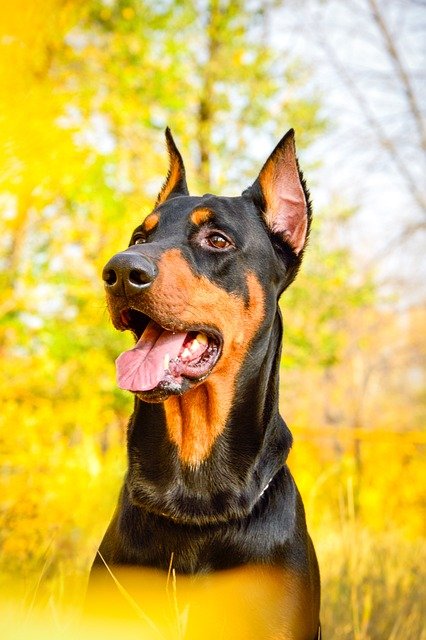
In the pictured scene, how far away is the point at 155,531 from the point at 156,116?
7206 millimetres

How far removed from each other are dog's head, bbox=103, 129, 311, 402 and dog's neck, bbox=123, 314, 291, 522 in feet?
0.34

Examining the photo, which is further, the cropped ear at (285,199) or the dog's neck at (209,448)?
the cropped ear at (285,199)

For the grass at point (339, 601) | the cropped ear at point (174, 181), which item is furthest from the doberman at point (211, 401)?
the cropped ear at point (174, 181)

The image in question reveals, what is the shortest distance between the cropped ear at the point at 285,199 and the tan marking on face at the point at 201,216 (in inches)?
13.5

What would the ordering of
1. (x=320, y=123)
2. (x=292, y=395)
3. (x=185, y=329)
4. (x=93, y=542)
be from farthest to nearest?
(x=292, y=395)
(x=320, y=123)
(x=93, y=542)
(x=185, y=329)

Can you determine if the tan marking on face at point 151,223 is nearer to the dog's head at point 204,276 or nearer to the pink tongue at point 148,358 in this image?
the dog's head at point 204,276

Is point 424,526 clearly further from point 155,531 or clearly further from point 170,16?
point 155,531

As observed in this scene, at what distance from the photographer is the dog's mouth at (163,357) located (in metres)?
2.37

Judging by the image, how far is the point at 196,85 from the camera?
36.2ft

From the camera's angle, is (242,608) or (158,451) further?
(158,451)

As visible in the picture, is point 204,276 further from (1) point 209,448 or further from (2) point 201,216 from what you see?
(1) point 209,448

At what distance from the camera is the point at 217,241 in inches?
107

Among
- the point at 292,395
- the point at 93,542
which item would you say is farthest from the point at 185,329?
the point at 292,395

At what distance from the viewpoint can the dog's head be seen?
92.6 inches
